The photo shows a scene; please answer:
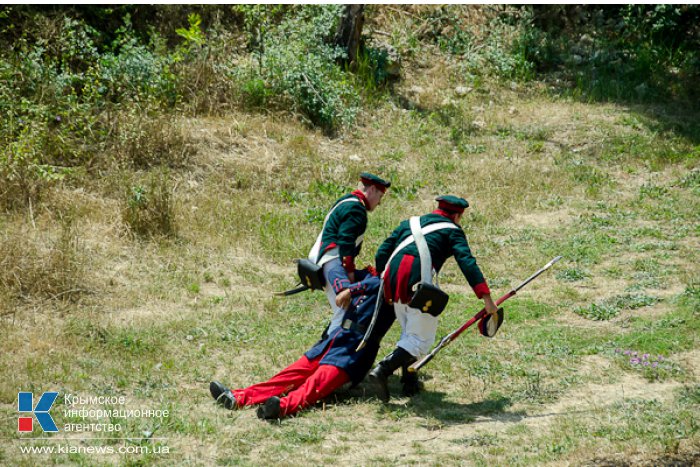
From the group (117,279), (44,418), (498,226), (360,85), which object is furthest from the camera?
(360,85)

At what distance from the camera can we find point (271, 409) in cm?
631

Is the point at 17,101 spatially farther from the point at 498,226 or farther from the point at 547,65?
the point at 547,65

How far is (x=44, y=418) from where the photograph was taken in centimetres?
630

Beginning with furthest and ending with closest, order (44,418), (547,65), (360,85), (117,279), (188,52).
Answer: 1. (547,65)
2. (360,85)
3. (188,52)
4. (117,279)
5. (44,418)

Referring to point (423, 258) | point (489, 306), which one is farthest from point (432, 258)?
point (489, 306)

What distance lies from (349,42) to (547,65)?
399 cm

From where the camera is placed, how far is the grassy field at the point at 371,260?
620cm

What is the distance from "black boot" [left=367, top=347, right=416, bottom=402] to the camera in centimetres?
661

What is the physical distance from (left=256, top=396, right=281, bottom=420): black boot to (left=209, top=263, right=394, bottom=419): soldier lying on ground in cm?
11

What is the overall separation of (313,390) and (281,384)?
325mm

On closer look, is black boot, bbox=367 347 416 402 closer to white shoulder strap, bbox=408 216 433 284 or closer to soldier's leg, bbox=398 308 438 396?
soldier's leg, bbox=398 308 438 396

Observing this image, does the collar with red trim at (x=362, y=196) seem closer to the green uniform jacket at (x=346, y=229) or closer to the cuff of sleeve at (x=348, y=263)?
the green uniform jacket at (x=346, y=229)

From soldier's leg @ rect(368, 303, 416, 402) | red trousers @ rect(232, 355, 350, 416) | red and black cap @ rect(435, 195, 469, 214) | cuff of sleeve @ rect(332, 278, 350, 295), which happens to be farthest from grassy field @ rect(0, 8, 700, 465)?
red and black cap @ rect(435, 195, 469, 214)

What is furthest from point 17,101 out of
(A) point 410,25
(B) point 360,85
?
(A) point 410,25
